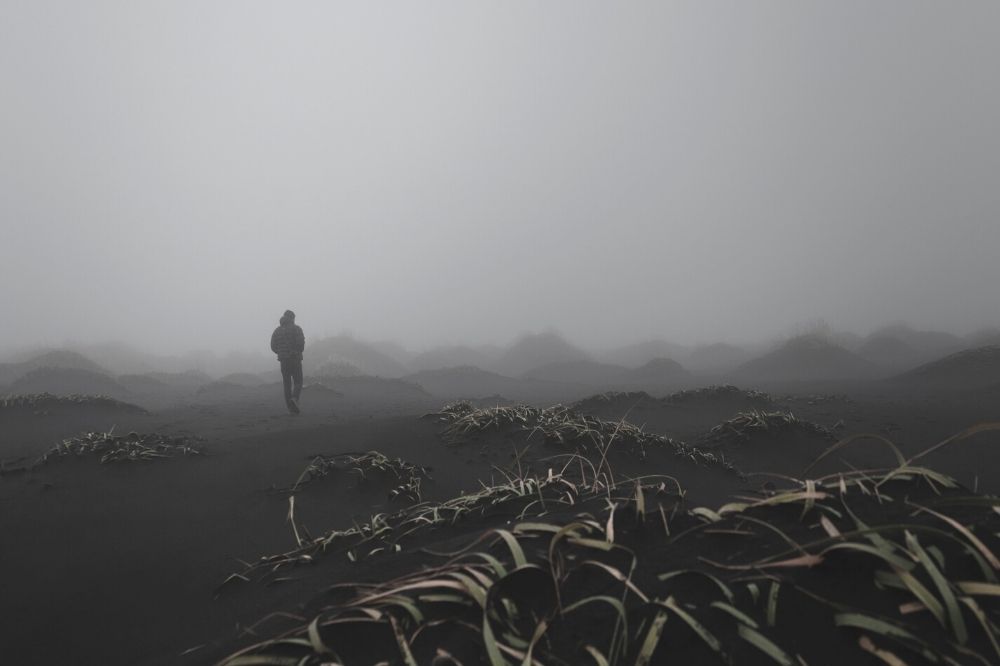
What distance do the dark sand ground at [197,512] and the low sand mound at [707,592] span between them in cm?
64

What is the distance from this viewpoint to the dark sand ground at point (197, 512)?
2859mm

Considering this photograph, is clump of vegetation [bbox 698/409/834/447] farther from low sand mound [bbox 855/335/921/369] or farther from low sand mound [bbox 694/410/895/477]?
low sand mound [bbox 855/335/921/369]

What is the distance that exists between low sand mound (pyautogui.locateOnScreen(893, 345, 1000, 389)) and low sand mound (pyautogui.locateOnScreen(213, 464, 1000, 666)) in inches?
895

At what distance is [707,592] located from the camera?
1597 mm

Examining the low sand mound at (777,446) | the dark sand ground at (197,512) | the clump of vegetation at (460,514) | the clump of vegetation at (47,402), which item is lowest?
the low sand mound at (777,446)

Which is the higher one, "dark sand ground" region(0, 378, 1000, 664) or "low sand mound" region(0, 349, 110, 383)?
"low sand mound" region(0, 349, 110, 383)

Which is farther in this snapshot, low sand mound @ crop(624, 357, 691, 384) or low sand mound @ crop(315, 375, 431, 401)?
low sand mound @ crop(624, 357, 691, 384)

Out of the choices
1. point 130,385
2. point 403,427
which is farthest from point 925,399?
point 130,385

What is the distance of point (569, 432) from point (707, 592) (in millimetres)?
5363

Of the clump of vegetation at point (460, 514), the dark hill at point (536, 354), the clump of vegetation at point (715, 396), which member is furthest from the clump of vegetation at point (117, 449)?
the dark hill at point (536, 354)

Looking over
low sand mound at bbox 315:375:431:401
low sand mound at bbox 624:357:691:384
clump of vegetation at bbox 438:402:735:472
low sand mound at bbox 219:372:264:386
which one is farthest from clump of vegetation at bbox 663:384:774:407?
low sand mound at bbox 219:372:264:386

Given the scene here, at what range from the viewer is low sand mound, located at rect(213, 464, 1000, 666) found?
131 centimetres

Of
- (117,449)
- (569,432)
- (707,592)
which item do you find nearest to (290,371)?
(117,449)

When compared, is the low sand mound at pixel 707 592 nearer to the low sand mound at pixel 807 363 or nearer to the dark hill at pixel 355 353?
the low sand mound at pixel 807 363
